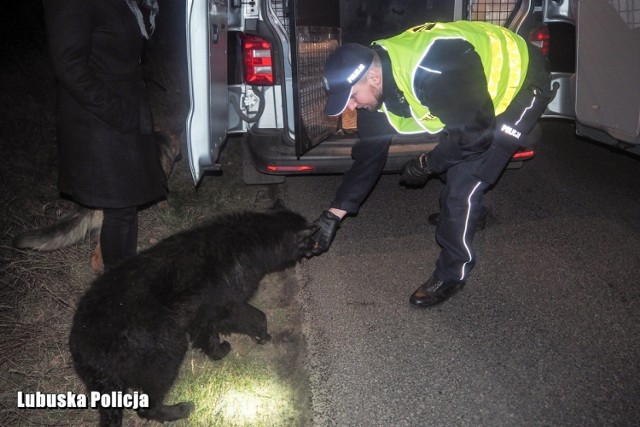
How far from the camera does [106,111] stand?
248 centimetres

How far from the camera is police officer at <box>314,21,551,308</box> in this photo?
2387mm

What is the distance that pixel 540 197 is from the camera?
460cm

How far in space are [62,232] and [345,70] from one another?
2.39 metres

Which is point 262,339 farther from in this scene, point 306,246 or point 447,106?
point 447,106

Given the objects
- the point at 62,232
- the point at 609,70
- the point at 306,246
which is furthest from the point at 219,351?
the point at 609,70

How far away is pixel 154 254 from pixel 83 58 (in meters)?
1.09

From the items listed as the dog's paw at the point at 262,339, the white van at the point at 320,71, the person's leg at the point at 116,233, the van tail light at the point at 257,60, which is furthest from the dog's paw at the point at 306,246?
the van tail light at the point at 257,60

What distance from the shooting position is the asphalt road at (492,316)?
2.60 meters

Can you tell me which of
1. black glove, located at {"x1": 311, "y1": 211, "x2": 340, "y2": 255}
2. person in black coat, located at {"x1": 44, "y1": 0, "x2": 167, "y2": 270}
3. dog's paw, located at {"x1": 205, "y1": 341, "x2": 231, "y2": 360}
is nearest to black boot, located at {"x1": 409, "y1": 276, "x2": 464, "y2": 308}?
black glove, located at {"x1": 311, "y1": 211, "x2": 340, "y2": 255}

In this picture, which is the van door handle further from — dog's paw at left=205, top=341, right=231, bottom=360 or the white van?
dog's paw at left=205, top=341, right=231, bottom=360

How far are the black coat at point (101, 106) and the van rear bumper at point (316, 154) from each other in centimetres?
102

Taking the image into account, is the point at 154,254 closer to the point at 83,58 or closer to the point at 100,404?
the point at 100,404

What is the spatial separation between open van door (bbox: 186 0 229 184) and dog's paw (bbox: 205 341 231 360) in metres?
1.13

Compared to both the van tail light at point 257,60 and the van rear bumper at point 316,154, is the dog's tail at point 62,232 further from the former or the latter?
the van tail light at point 257,60
